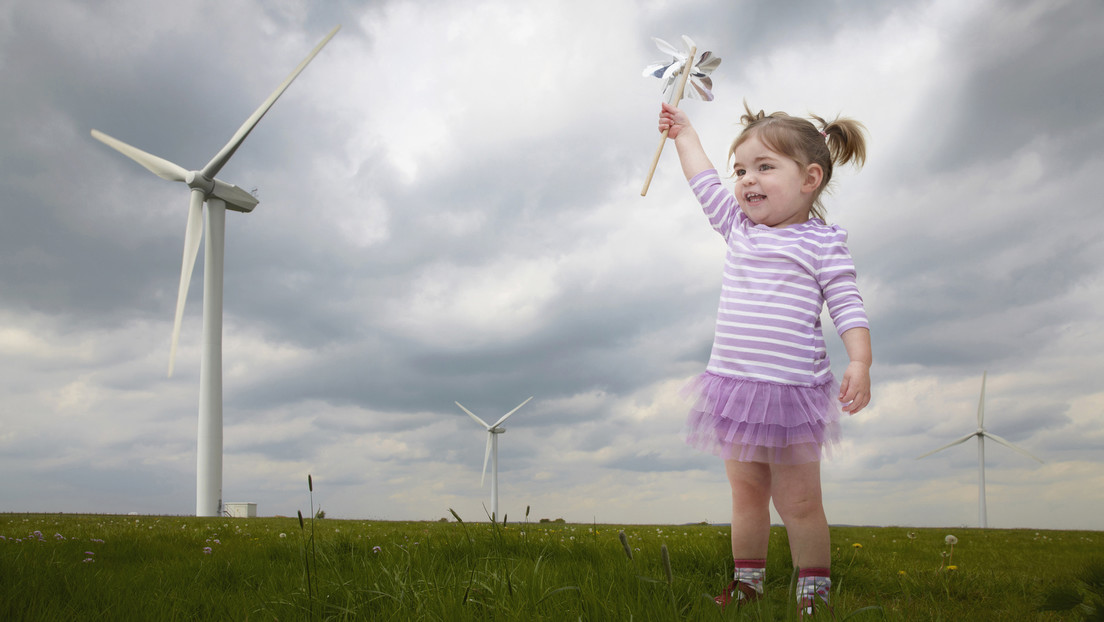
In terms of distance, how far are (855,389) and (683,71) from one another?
110 inches

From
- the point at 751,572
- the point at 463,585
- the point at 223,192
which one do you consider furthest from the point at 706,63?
the point at 223,192

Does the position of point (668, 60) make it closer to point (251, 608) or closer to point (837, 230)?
point (837, 230)

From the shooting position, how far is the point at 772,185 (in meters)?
4.84

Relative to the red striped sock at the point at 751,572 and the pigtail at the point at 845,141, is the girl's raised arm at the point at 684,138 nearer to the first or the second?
the pigtail at the point at 845,141

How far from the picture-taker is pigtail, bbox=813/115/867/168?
5273 mm

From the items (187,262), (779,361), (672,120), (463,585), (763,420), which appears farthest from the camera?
(187,262)

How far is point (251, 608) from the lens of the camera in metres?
3.44

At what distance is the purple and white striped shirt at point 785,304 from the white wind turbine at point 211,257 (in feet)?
72.6

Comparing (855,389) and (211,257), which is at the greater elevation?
(211,257)

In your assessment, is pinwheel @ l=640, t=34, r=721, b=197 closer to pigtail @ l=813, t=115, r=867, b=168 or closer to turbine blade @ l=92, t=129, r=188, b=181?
pigtail @ l=813, t=115, r=867, b=168

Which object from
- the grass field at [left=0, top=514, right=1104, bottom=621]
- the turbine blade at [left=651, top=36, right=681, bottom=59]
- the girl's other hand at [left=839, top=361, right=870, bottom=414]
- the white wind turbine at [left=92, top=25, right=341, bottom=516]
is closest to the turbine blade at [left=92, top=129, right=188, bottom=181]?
the white wind turbine at [left=92, top=25, right=341, bottom=516]

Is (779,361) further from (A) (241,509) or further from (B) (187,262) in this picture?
(A) (241,509)

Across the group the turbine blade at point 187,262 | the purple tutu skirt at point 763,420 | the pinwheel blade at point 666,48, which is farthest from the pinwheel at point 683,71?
the turbine blade at point 187,262

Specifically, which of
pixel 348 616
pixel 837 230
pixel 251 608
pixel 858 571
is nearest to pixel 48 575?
pixel 251 608
